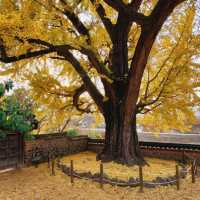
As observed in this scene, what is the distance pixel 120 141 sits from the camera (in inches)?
415

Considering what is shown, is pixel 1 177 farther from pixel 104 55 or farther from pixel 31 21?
pixel 104 55

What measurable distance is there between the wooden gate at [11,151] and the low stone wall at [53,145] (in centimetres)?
38

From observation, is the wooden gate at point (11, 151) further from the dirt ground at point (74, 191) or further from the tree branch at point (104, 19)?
the tree branch at point (104, 19)

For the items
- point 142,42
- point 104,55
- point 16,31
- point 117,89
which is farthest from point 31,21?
point 104,55

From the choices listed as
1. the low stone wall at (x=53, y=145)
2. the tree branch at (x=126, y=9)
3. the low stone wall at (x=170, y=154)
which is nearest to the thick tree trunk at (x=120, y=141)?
the low stone wall at (x=170, y=154)

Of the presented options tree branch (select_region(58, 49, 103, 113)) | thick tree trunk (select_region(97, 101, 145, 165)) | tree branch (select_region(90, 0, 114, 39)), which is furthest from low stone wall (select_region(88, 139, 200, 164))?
tree branch (select_region(90, 0, 114, 39))

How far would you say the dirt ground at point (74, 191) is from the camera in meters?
7.31

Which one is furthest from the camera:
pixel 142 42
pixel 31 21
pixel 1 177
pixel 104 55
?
pixel 104 55

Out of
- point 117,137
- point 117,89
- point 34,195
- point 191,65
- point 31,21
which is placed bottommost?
point 34,195

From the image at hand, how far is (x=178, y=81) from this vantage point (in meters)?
10.2

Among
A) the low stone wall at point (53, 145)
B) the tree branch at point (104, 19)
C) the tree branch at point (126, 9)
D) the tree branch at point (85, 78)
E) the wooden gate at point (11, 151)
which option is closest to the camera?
the tree branch at point (126, 9)

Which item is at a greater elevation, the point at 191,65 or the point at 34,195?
the point at 191,65

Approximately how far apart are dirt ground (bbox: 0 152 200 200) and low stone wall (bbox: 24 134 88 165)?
2.46 meters

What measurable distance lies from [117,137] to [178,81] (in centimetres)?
354
